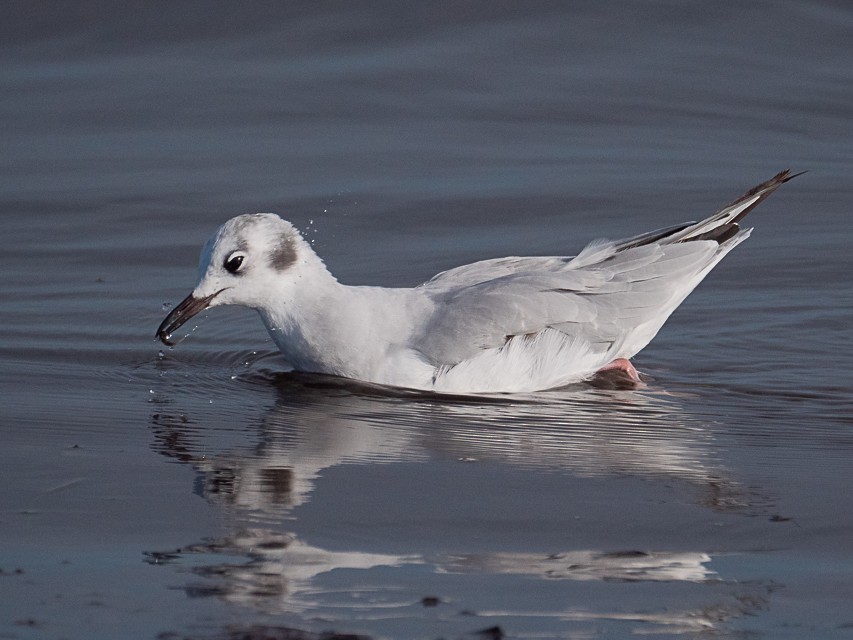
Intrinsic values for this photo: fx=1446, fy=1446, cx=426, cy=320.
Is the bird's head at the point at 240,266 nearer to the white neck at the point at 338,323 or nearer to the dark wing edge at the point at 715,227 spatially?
the white neck at the point at 338,323

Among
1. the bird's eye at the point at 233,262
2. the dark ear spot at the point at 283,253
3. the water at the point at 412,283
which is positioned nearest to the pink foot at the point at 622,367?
the water at the point at 412,283

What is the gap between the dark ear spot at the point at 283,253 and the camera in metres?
7.80

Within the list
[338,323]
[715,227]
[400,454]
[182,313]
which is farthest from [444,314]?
[715,227]

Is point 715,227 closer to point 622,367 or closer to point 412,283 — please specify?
point 622,367

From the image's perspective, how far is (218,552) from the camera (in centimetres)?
495

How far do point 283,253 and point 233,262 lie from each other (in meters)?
0.30

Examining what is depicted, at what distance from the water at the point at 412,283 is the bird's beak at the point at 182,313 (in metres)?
0.30

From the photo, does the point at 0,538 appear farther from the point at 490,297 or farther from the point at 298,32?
the point at 298,32

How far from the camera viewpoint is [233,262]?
768cm

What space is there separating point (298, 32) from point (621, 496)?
34.6ft

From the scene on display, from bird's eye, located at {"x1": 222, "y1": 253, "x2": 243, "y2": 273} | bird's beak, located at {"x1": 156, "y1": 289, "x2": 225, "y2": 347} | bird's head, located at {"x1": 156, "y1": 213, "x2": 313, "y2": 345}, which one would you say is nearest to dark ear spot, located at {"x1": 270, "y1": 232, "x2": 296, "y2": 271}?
bird's head, located at {"x1": 156, "y1": 213, "x2": 313, "y2": 345}

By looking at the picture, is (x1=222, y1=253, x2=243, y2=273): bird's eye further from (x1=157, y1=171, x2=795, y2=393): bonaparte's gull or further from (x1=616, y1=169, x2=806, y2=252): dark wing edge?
(x1=616, y1=169, x2=806, y2=252): dark wing edge

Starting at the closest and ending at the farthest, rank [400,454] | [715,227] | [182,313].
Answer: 1. [400,454]
2. [182,313]
3. [715,227]

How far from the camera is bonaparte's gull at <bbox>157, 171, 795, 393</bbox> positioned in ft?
25.0
